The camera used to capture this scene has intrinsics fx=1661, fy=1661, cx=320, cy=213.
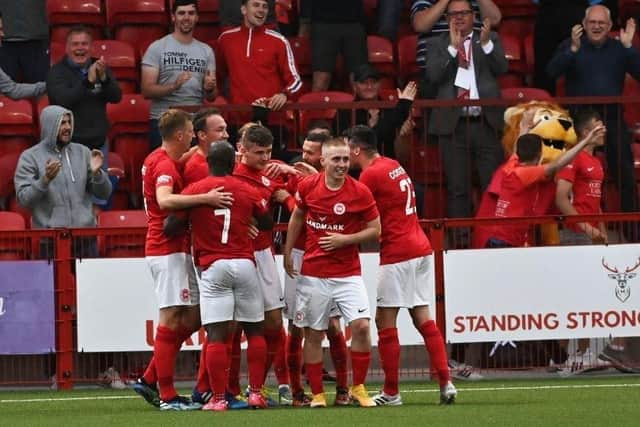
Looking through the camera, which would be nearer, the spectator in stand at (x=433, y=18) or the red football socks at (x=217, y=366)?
the red football socks at (x=217, y=366)

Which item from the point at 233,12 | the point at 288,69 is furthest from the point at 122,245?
the point at 233,12

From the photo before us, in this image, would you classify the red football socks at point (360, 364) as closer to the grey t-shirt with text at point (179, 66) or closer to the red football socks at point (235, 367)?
the red football socks at point (235, 367)

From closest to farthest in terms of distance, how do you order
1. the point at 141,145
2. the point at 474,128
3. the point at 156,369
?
the point at 156,369 < the point at 474,128 < the point at 141,145

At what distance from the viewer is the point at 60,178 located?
15078 mm

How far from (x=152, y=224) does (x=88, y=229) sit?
254cm

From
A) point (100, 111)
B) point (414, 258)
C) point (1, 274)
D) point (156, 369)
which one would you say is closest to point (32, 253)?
point (1, 274)

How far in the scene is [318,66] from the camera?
1748 centimetres

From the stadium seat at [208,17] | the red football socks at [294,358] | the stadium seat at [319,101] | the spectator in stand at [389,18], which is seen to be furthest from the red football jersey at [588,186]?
the stadium seat at [208,17]

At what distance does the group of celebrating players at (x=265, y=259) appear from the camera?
38.8ft

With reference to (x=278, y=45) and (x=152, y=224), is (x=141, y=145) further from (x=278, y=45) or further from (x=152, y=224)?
(x=152, y=224)

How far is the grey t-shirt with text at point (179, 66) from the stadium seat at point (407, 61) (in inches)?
101

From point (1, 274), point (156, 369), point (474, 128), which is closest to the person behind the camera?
point (156, 369)

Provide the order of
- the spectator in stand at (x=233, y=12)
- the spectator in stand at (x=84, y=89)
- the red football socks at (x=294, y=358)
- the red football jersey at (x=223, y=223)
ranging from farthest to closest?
1. the spectator in stand at (x=233, y=12)
2. the spectator in stand at (x=84, y=89)
3. the red football socks at (x=294, y=358)
4. the red football jersey at (x=223, y=223)

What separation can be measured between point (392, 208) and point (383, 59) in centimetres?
610
